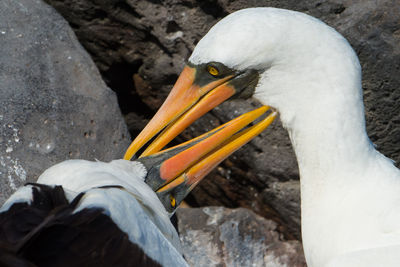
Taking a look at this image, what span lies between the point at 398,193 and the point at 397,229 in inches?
9.1

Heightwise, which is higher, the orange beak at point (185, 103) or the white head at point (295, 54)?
the white head at point (295, 54)

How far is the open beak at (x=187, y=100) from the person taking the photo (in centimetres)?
362

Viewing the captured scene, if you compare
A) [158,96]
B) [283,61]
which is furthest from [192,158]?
[158,96]

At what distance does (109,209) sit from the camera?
9.43 feet

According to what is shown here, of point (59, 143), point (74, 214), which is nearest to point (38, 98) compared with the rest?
point (59, 143)

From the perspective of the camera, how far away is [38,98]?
183 inches

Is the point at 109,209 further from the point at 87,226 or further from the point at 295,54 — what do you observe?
the point at 295,54

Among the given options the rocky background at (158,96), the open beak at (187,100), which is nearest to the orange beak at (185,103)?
the open beak at (187,100)

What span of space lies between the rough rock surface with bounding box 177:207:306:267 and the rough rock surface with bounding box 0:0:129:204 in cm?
75

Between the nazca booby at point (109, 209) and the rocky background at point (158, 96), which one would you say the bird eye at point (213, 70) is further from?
the rocky background at point (158, 96)

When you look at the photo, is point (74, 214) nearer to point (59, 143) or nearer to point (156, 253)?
point (156, 253)

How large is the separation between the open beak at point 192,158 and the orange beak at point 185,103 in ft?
0.37

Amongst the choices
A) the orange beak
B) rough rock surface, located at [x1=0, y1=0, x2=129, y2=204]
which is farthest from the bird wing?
rough rock surface, located at [x1=0, y1=0, x2=129, y2=204]

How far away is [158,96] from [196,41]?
2.59ft
